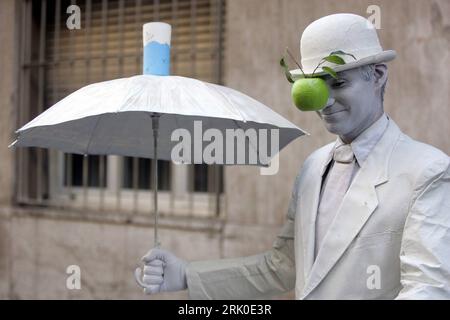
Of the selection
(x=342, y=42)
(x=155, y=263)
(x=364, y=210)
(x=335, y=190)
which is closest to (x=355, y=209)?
(x=364, y=210)

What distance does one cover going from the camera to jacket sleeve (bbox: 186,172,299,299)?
246 centimetres

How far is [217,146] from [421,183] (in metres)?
1.00

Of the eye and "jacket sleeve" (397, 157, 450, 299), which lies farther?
the eye

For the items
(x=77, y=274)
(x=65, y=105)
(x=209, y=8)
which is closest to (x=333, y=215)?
(x=65, y=105)

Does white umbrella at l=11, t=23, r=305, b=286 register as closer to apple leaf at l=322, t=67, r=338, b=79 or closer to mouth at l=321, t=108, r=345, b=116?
mouth at l=321, t=108, r=345, b=116

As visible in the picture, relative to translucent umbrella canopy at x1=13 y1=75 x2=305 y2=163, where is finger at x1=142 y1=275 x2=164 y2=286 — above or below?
below

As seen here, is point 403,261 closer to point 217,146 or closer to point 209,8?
point 217,146

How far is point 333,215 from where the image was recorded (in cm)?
221

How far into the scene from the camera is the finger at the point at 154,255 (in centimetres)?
234

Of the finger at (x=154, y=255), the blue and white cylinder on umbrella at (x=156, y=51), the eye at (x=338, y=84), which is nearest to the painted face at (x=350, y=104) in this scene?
the eye at (x=338, y=84)

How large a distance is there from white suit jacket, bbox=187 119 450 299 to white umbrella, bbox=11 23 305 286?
392 mm

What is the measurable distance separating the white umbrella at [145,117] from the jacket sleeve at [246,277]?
25cm

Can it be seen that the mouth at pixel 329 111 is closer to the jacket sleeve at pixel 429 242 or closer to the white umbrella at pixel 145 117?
the white umbrella at pixel 145 117

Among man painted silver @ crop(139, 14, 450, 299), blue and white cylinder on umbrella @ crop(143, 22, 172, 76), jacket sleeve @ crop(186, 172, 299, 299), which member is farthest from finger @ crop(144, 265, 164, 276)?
blue and white cylinder on umbrella @ crop(143, 22, 172, 76)
